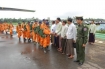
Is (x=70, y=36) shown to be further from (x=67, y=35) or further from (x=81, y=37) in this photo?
(x=81, y=37)

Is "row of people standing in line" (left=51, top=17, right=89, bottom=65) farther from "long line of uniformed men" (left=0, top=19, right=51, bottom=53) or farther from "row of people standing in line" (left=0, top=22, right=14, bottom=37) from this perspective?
"row of people standing in line" (left=0, top=22, right=14, bottom=37)

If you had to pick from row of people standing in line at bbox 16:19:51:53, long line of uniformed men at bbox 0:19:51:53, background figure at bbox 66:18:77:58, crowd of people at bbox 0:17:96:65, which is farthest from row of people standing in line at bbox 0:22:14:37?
background figure at bbox 66:18:77:58

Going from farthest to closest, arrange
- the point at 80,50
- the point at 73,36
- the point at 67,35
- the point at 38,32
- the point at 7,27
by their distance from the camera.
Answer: the point at 7,27
the point at 38,32
the point at 67,35
the point at 73,36
the point at 80,50

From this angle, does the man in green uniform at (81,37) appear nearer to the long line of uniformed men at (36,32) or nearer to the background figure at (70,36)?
the background figure at (70,36)

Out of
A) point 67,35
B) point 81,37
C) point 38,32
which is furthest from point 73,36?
point 38,32

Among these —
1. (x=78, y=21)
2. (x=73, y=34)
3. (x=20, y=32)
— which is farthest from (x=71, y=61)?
(x=20, y=32)

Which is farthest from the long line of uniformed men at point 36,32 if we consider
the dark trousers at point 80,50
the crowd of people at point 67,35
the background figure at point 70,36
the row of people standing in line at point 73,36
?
the dark trousers at point 80,50

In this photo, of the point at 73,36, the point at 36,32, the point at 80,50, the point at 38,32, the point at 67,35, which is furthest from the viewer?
the point at 36,32

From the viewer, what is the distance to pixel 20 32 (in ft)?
43.3

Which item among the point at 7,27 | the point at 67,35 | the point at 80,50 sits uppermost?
the point at 67,35

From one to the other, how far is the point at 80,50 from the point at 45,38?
2690mm

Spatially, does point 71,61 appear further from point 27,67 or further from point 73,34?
point 27,67

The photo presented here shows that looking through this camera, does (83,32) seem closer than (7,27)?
Yes

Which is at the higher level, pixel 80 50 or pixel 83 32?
pixel 83 32
